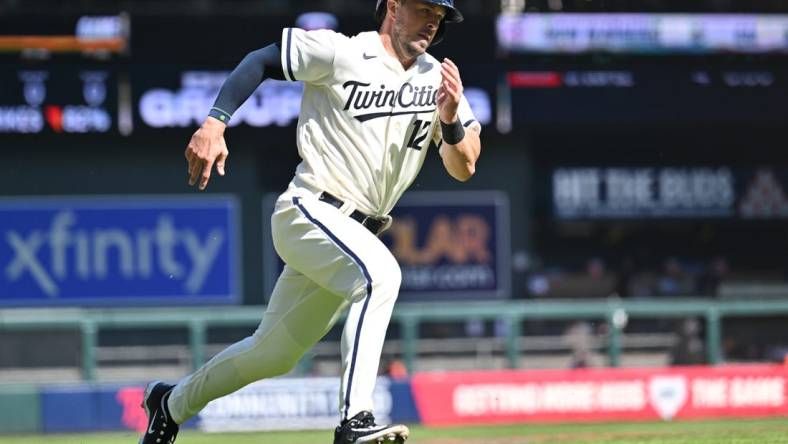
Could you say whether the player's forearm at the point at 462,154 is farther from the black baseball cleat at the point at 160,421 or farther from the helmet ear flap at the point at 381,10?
the black baseball cleat at the point at 160,421

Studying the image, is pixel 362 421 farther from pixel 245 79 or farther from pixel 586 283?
pixel 586 283

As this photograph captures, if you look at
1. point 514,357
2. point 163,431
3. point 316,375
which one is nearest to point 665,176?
point 514,357

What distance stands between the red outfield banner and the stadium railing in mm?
497

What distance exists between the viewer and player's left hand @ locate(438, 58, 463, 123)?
177 inches

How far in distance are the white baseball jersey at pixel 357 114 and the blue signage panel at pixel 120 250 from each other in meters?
9.99

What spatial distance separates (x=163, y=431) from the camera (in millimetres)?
5023

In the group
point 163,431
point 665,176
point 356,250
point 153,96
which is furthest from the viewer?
point 665,176

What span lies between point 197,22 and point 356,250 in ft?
31.9

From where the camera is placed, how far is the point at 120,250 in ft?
47.9

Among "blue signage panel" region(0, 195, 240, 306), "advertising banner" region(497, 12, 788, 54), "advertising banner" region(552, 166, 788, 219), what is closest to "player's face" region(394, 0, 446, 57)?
"advertising banner" region(497, 12, 788, 54)

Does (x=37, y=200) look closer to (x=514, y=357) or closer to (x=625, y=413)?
(x=514, y=357)

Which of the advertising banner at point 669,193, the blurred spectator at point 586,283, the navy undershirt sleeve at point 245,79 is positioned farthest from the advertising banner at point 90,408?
the navy undershirt sleeve at point 245,79

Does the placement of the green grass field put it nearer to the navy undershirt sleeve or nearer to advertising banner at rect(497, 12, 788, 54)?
the navy undershirt sleeve

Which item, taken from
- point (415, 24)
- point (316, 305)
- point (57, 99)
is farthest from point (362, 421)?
point (57, 99)
